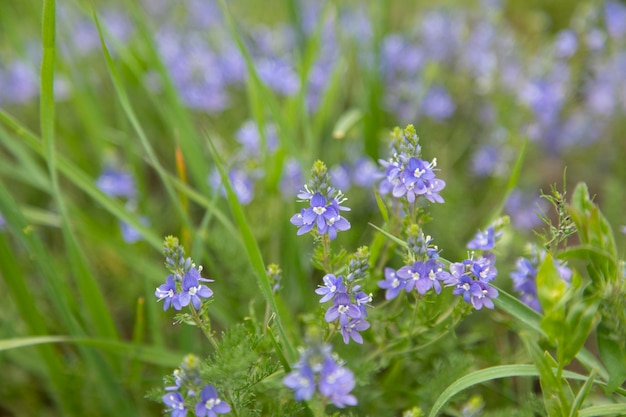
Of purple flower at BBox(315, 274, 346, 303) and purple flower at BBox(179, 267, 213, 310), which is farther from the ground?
purple flower at BBox(179, 267, 213, 310)

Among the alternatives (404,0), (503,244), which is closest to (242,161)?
(503,244)

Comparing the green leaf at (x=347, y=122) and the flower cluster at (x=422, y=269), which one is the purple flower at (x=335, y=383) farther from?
the green leaf at (x=347, y=122)

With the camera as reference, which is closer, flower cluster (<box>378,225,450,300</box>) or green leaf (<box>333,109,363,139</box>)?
flower cluster (<box>378,225,450,300</box>)

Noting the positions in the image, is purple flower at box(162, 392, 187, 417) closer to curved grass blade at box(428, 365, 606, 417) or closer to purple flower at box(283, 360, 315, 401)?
purple flower at box(283, 360, 315, 401)

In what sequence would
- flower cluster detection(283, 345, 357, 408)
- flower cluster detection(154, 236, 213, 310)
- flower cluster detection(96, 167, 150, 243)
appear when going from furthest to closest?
flower cluster detection(96, 167, 150, 243), flower cluster detection(154, 236, 213, 310), flower cluster detection(283, 345, 357, 408)

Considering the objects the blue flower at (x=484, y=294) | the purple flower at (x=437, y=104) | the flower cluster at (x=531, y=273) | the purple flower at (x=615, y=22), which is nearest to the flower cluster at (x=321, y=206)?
the blue flower at (x=484, y=294)

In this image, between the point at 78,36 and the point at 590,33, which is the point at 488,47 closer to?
the point at 590,33

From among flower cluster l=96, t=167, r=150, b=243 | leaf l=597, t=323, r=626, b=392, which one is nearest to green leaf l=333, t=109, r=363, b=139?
flower cluster l=96, t=167, r=150, b=243
